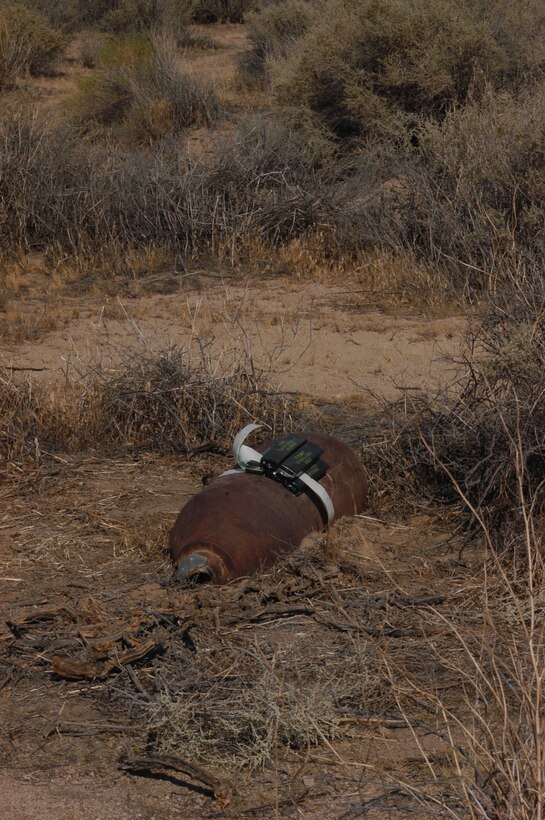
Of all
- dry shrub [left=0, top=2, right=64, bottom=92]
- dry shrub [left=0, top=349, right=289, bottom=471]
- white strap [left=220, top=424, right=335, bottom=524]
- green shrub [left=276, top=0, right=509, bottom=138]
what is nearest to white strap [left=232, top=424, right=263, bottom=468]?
white strap [left=220, top=424, right=335, bottom=524]

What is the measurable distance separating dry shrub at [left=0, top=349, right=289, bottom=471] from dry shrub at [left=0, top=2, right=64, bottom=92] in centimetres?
1076

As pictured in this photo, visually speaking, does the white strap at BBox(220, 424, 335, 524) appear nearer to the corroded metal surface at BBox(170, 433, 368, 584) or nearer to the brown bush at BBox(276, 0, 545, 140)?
the corroded metal surface at BBox(170, 433, 368, 584)

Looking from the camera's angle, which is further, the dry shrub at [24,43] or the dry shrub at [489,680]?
the dry shrub at [24,43]

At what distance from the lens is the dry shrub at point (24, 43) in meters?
16.2

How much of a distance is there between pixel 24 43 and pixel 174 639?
1524 cm

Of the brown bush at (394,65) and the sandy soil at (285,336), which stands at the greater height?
the brown bush at (394,65)

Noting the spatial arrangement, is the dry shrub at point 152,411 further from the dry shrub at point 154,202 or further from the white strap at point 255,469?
the dry shrub at point 154,202

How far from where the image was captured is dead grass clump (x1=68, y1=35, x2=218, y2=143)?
13.8 m

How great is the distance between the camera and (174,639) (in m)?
4.04

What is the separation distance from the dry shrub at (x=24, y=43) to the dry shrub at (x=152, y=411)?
35.3 feet

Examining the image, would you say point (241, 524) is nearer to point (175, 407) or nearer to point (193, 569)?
point (193, 569)

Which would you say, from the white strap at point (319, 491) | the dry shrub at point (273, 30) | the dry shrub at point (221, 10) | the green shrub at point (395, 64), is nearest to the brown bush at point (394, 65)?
the green shrub at point (395, 64)

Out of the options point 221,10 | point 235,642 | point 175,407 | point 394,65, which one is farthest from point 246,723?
point 221,10

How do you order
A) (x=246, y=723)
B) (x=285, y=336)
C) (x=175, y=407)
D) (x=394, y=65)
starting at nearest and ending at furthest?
1. (x=246, y=723)
2. (x=175, y=407)
3. (x=285, y=336)
4. (x=394, y=65)
